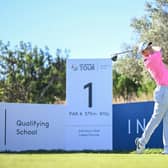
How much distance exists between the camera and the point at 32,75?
4206 centimetres

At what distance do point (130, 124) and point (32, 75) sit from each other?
25.0 meters

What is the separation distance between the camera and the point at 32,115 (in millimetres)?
17422

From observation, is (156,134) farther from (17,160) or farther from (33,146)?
(17,160)

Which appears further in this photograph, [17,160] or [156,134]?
[156,134]

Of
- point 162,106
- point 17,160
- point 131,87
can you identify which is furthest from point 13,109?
point 131,87

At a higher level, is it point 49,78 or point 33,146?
point 49,78

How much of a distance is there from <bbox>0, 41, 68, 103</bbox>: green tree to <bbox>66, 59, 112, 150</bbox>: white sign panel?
868 inches

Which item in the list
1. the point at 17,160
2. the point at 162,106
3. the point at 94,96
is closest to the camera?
the point at 17,160

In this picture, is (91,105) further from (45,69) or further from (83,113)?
(45,69)

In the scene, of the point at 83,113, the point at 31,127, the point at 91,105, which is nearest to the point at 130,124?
the point at 91,105

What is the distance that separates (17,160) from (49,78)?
36370mm

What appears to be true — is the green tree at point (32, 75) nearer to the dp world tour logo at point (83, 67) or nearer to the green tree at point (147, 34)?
the green tree at point (147, 34)

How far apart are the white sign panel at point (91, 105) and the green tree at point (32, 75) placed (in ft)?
72.3

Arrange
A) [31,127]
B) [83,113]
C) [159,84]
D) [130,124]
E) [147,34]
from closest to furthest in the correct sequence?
[159,84], [83,113], [31,127], [130,124], [147,34]
